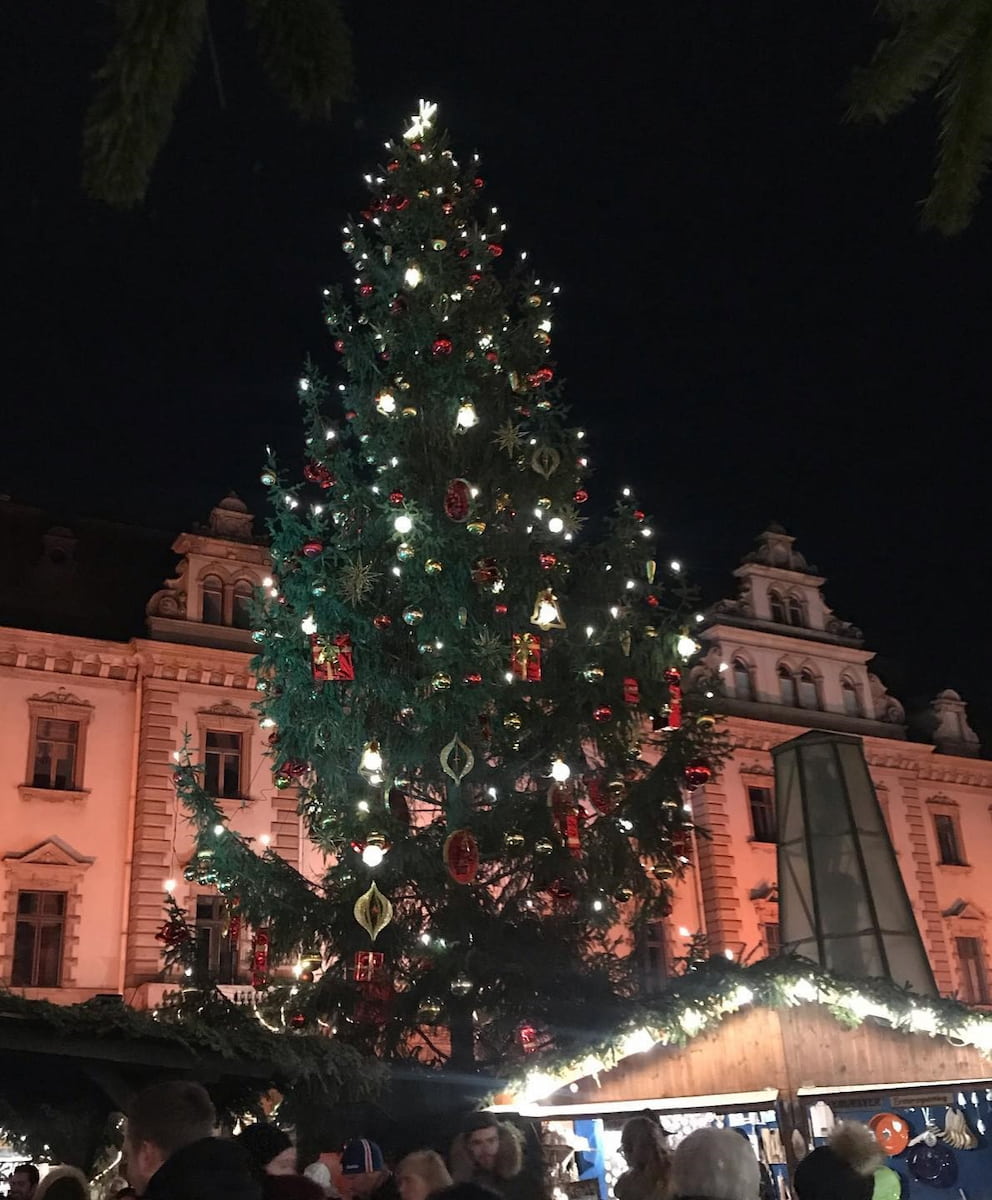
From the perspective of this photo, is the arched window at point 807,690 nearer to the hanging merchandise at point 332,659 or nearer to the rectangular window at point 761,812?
the rectangular window at point 761,812

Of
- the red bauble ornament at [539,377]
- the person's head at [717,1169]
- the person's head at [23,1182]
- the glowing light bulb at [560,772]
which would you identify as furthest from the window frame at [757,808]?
the person's head at [717,1169]

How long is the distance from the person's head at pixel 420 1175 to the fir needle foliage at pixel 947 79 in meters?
4.54

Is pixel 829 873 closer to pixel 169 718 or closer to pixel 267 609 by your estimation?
pixel 267 609

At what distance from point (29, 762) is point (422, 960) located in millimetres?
11407

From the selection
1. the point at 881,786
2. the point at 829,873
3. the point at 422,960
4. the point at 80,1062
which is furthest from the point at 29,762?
the point at 881,786

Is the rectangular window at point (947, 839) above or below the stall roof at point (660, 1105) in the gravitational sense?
above

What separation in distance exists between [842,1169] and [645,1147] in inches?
36.1

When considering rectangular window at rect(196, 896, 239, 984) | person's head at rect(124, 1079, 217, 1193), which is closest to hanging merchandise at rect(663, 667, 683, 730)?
person's head at rect(124, 1079, 217, 1193)

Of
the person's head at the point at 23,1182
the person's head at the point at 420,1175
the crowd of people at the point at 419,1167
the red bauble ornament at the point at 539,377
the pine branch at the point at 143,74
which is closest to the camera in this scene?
the pine branch at the point at 143,74

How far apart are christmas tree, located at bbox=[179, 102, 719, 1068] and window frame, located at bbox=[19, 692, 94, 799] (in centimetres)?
877

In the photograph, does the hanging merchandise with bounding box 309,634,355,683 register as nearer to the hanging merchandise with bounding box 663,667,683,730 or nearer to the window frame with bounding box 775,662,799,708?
the hanging merchandise with bounding box 663,667,683,730

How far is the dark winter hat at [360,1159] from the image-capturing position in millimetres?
5930

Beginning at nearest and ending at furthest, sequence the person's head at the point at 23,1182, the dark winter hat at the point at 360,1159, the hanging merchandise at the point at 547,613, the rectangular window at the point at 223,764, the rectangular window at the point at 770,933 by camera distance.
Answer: the dark winter hat at the point at 360,1159 → the person's head at the point at 23,1182 → the hanging merchandise at the point at 547,613 → the rectangular window at the point at 223,764 → the rectangular window at the point at 770,933

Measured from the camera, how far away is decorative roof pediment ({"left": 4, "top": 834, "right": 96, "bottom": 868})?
1988 centimetres
